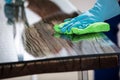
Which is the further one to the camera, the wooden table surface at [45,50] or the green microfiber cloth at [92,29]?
the green microfiber cloth at [92,29]

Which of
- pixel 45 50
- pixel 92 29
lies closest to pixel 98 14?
pixel 92 29

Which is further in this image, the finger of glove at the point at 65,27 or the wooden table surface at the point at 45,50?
the finger of glove at the point at 65,27

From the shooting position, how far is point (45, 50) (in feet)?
1.94

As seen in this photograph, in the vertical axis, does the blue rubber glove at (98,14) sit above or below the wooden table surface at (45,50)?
above

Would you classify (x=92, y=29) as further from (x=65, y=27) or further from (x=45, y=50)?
(x=45, y=50)

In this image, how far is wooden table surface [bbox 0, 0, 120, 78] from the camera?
20.2 inches

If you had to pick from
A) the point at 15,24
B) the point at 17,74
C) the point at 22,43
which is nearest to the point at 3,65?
the point at 17,74

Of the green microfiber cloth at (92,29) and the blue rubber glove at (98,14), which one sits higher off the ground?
the blue rubber glove at (98,14)

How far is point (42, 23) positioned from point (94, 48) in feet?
1.11

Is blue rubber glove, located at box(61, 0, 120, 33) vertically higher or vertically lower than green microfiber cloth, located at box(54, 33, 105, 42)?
higher

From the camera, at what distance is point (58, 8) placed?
1146 millimetres

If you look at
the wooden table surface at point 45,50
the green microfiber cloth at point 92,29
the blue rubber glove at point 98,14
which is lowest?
the wooden table surface at point 45,50

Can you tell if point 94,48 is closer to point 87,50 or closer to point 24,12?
point 87,50

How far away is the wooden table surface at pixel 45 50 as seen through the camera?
1.68 feet
